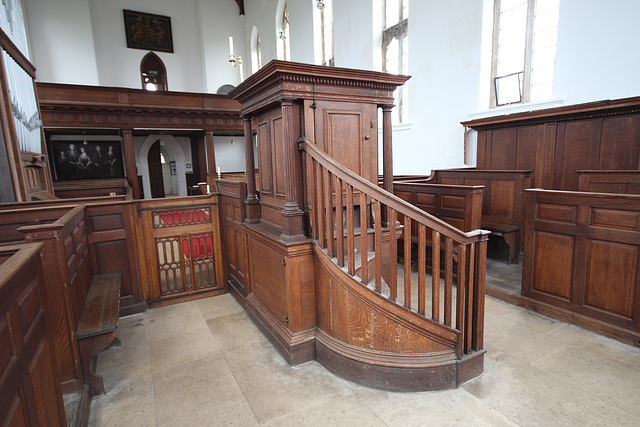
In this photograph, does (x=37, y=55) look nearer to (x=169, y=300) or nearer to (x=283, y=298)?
(x=169, y=300)

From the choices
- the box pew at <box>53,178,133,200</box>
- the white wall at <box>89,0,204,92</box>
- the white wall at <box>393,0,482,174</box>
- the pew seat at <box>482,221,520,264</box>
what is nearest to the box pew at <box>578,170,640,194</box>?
the pew seat at <box>482,221,520,264</box>

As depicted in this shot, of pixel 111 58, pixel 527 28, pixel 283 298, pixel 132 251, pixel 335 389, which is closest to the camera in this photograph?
pixel 335 389

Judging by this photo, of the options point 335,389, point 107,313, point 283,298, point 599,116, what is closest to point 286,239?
point 283,298

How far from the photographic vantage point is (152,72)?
41.3ft

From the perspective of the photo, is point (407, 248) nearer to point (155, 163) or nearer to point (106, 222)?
point (106, 222)

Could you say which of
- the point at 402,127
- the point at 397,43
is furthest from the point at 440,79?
the point at 397,43

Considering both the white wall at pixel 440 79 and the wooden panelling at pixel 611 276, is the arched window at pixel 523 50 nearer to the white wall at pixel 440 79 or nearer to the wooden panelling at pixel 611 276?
the white wall at pixel 440 79

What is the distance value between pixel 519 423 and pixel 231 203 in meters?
2.95

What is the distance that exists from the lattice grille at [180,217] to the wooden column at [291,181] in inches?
69.7

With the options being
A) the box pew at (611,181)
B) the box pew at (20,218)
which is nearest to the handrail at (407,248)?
the box pew at (20,218)

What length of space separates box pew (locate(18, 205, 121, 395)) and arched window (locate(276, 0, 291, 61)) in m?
10.9

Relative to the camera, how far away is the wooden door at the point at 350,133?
2510mm

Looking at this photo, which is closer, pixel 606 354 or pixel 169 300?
pixel 606 354

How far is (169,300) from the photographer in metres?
3.71
